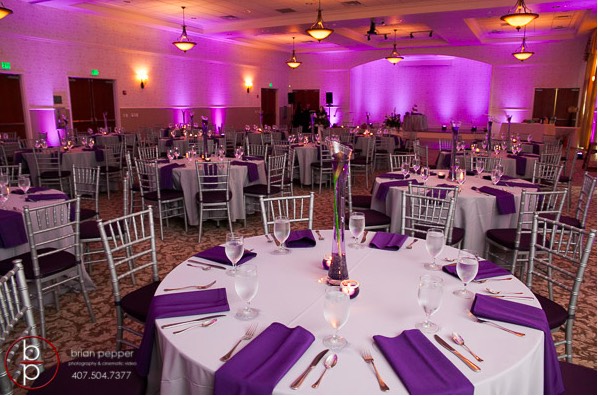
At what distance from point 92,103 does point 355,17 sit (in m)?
7.03

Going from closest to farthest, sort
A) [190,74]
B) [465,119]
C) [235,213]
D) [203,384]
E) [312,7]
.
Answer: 1. [203,384]
2. [235,213]
3. [312,7]
4. [190,74]
5. [465,119]

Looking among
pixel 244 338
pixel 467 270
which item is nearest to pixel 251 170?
pixel 467 270

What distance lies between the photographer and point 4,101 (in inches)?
397

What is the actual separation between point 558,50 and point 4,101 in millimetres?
15819

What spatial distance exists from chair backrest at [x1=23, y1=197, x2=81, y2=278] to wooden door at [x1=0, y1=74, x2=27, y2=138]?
802cm

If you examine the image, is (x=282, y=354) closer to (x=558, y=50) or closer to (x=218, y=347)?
(x=218, y=347)

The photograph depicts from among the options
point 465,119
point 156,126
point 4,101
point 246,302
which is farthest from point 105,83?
point 465,119

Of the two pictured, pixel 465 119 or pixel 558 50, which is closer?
pixel 558 50

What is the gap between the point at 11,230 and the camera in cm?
337

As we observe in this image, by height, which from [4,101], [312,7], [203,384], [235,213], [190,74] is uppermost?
[312,7]

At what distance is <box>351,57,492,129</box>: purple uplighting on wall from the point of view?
1777 cm

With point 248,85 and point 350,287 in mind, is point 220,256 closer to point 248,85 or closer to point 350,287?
point 350,287

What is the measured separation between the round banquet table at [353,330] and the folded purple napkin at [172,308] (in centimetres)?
4

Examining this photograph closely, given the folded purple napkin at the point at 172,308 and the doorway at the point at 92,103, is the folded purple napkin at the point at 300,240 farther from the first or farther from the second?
the doorway at the point at 92,103
